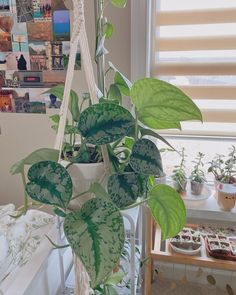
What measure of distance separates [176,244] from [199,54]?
3.15ft

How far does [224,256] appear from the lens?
4.21 feet

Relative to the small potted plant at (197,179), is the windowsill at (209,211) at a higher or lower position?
lower

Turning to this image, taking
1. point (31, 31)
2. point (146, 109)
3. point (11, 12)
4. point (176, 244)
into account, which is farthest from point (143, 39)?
point (176, 244)

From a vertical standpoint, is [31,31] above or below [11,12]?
below

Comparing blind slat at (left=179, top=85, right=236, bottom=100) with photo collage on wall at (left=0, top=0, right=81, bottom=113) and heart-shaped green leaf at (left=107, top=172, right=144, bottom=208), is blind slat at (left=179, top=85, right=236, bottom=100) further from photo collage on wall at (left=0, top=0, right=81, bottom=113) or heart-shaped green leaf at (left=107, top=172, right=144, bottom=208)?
heart-shaped green leaf at (left=107, top=172, right=144, bottom=208)

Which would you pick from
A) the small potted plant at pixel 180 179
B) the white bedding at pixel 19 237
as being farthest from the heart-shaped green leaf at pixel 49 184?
the small potted plant at pixel 180 179

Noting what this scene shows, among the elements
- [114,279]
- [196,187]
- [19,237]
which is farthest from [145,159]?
[196,187]

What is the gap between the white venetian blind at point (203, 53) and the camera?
4.17 ft

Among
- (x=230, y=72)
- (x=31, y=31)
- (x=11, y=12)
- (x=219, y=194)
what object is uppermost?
(x=11, y=12)

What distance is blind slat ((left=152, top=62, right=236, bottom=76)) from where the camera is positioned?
1324mm

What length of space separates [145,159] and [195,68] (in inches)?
37.1

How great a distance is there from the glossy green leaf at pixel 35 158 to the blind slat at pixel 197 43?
996 mm

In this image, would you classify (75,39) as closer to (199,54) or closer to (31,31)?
(199,54)

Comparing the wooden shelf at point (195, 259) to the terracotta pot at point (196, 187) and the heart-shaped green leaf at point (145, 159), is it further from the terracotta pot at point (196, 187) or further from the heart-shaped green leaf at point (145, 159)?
the heart-shaped green leaf at point (145, 159)
